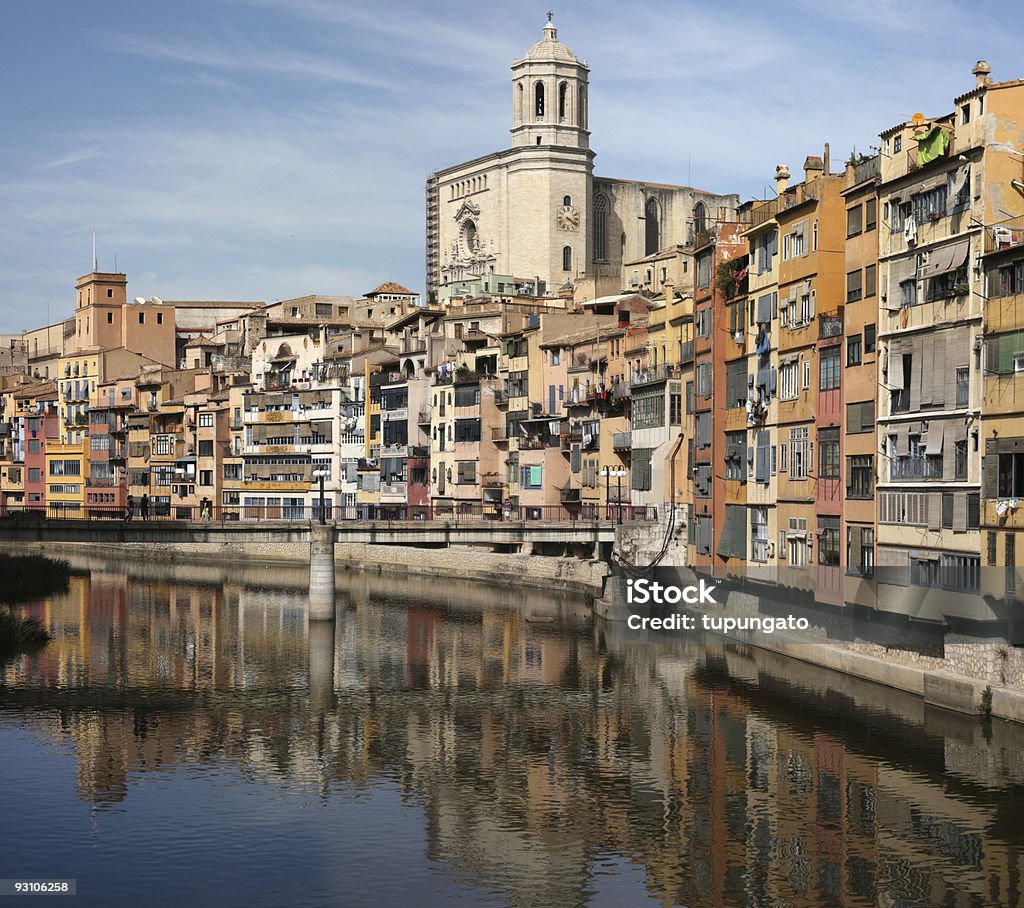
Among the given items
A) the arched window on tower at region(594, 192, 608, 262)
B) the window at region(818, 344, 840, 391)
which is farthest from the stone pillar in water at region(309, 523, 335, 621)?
the arched window on tower at region(594, 192, 608, 262)

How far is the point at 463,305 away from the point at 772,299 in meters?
57.4

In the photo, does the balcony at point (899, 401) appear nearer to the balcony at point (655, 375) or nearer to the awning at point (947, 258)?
the awning at point (947, 258)

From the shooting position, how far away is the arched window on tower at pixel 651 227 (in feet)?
546

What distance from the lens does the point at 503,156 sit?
16250 centimetres

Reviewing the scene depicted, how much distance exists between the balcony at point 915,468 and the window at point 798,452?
6.35 metres

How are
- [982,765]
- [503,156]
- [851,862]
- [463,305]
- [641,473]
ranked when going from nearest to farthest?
1. [851,862]
2. [982,765]
3. [641,473]
4. [463,305]
5. [503,156]

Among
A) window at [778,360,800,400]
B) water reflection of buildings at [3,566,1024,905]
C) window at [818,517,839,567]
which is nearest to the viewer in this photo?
water reflection of buildings at [3,566,1024,905]

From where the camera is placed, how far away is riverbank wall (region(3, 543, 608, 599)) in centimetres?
7531

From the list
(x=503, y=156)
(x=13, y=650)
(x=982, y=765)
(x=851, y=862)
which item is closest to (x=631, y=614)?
(x=13, y=650)

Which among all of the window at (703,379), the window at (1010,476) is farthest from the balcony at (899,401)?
the window at (703,379)

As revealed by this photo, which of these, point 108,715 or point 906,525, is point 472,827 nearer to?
point 108,715

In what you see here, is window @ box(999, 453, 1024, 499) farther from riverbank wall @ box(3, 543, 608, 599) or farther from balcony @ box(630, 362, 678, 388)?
riverbank wall @ box(3, 543, 608, 599)

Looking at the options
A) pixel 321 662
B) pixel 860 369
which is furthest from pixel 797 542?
pixel 321 662

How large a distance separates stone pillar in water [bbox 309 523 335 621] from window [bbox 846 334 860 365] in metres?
25.0
